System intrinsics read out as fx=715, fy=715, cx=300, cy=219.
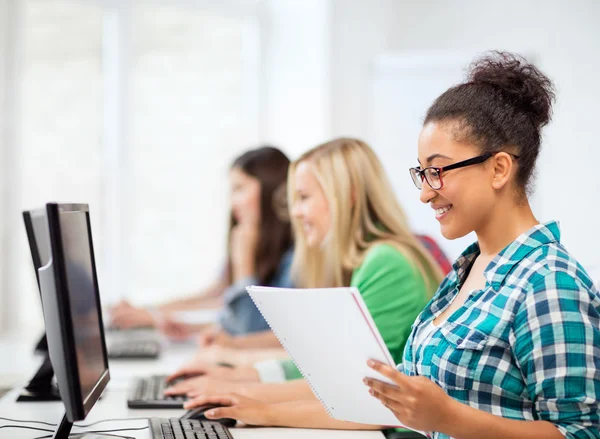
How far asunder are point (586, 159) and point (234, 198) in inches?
60.9

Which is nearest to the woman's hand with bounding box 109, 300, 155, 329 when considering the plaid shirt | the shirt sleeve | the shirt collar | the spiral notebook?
the spiral notebook

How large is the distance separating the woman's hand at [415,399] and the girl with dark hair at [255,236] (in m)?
1.74

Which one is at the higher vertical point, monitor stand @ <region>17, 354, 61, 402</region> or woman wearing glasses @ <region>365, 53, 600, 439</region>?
woman wearing glasses @ <region>365, 53, 600, 439</region>

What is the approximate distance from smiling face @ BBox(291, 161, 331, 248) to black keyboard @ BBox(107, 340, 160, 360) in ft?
2.62

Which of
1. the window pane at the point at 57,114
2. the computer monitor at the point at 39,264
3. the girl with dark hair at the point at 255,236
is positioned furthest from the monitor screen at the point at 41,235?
the window pane at the point at 57,114

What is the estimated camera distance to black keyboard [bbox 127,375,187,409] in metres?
1.70

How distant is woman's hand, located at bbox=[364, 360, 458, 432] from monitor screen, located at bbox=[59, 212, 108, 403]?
0.50m

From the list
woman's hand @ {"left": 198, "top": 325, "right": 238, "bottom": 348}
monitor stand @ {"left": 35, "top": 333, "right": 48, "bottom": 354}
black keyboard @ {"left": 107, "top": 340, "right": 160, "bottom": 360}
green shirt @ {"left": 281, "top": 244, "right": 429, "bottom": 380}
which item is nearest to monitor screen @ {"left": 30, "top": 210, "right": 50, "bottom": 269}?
green shirt @ {"left": 281, "top": 244, "right": 429, "bottom": 380}

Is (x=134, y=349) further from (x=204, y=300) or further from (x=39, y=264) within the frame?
(x=39, y=264)

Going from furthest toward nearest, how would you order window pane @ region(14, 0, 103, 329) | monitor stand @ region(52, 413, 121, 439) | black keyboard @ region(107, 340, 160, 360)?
window pane @ region(14, 0, 103, 329), black keyboard @ region(107, 340, 160, 360), monitor stand @ region(52, 413, 121, 439)

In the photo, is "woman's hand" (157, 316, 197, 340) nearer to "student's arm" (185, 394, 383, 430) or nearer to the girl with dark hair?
the girl with dark hair

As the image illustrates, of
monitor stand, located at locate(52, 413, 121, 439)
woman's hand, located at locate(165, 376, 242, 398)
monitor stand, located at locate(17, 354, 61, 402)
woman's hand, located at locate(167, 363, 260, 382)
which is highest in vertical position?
monitor stand, located at locate(52, 413, 121, 439)

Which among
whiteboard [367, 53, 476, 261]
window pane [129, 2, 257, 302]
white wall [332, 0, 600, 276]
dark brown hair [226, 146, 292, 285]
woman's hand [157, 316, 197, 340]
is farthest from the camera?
window pane [129, 2, 257, 302]

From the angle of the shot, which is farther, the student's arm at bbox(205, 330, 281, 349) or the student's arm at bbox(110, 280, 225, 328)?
the student's arm at bbox(110, 280, 225, 328)
